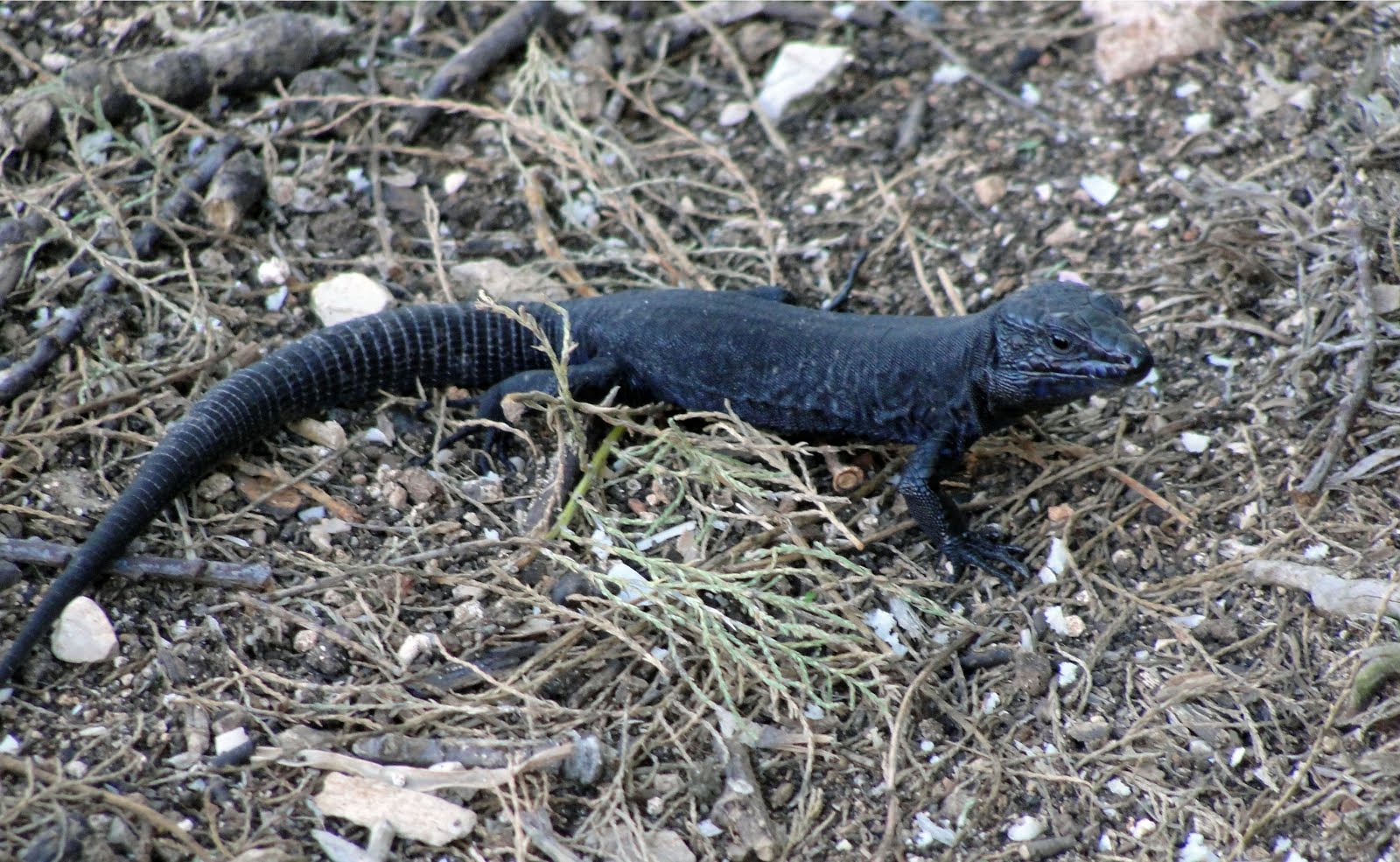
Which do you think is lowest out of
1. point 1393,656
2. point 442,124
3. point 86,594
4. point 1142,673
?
point 1142,673

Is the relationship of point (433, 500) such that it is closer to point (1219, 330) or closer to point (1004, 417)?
point (1004, 417)

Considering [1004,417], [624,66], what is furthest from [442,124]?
[1004,417]

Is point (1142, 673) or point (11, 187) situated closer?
point (1142, 673)

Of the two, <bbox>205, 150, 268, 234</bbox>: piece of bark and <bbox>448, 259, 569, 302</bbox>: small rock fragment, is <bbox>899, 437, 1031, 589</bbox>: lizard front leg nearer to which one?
<bbox>448, 259, 569, 302</bbox>: small rock fragment

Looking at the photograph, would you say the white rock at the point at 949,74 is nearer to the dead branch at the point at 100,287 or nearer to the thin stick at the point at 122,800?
the dead branch at the point at 100,287

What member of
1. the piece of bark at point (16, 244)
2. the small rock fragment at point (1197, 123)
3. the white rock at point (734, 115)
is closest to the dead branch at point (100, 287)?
the piece of bark at point (16, 244)
